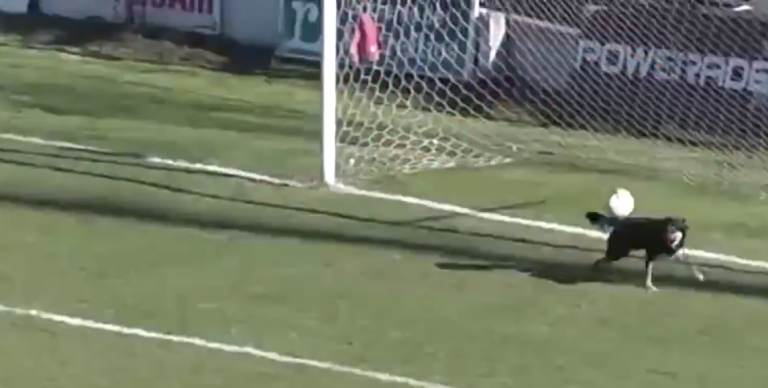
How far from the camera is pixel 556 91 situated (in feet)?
48.4

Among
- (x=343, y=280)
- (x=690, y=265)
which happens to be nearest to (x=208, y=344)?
(x=343, y=280)

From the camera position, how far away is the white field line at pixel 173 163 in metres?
10.0

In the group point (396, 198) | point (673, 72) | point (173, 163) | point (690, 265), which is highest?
point (673, 72)

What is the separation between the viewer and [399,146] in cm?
1177

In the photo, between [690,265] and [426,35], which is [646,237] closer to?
[690,265]

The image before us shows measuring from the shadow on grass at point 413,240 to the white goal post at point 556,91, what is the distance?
1999 millimetres

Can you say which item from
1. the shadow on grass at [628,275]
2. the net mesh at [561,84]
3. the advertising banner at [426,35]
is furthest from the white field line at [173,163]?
the advertising banner at [426,35]

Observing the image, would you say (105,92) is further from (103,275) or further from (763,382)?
(763,382)

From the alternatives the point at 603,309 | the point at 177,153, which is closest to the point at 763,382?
the point at 603,309

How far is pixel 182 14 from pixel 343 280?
12592mm

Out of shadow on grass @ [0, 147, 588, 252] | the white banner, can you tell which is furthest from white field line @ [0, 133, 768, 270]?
the white banner

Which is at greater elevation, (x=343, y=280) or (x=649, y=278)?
(x=649, y=278)

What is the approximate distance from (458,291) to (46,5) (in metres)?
14.8

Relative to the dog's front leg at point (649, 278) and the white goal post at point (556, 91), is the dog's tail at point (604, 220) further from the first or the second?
the white goal post at point (556, 91)
